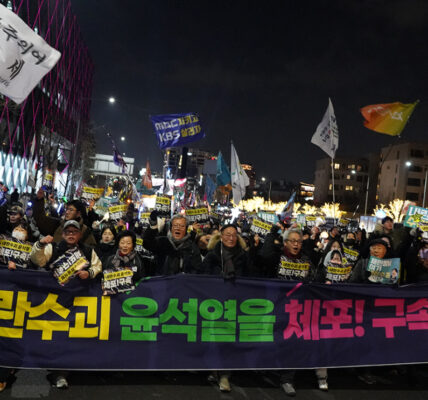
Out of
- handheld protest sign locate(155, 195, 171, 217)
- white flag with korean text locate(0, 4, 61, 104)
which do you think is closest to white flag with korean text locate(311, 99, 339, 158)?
handheld protest sign locate(155, 195, 171, 217)

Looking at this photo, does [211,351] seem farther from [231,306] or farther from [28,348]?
[28,348]

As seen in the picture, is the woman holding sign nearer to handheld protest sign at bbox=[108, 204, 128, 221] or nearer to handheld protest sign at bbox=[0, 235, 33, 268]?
handheld protest sign at bbox=[0, 235, 33, 268]

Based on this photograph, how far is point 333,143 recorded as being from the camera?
528 inches

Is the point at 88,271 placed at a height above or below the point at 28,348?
above

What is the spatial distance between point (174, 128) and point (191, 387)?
941 centimetres

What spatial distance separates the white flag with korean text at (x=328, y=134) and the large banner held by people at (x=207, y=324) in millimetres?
8454

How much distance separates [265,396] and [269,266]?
1701mm

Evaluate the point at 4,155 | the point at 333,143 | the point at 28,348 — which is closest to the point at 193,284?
the point at 28,348

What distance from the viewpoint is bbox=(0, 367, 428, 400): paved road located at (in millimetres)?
4551

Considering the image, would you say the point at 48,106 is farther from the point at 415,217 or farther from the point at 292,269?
the point at 292,269

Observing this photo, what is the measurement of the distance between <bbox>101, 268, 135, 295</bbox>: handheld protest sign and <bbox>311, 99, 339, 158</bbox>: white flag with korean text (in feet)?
32.2

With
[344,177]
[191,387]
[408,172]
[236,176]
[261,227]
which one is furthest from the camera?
[344,177]

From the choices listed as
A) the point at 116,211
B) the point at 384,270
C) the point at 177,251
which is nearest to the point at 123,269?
the point at 177,251

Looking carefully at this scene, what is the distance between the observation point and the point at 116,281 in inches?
186
